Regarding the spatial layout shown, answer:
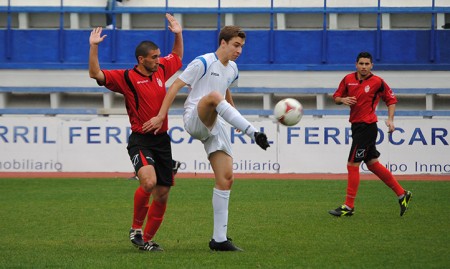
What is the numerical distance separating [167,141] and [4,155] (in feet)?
39.1

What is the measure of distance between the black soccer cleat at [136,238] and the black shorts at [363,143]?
4190 mm

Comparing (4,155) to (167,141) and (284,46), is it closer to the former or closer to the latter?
(284,46)

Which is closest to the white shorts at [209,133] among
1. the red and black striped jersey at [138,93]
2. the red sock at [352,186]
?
the red and black striped jersey at [138,93]

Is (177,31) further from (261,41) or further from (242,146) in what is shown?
(261,41)

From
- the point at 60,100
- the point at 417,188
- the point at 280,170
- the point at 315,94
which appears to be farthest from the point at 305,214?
the point at 60,100

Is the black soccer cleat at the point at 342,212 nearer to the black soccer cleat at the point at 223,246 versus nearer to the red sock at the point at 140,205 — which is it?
the black soccer cleat at the point at 223,246

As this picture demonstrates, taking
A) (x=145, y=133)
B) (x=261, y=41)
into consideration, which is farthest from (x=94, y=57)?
(x=261, y=41)

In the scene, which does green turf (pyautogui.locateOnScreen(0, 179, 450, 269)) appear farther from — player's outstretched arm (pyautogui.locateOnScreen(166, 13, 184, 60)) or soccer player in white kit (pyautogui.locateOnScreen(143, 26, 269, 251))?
player's outstretched arm (pyautogui.locateOnScreen(166, 13, 184, 60))

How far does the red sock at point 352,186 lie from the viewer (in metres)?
12.1

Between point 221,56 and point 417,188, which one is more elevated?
point 221,56

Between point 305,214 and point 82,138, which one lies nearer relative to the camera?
point 305,214

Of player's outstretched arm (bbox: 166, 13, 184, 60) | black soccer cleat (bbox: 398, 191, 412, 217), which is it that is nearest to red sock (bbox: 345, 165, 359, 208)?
black soccer cleat (bbox: 398, 191, 412, 217)

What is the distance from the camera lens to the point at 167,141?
30.0ft

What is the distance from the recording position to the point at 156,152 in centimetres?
902
